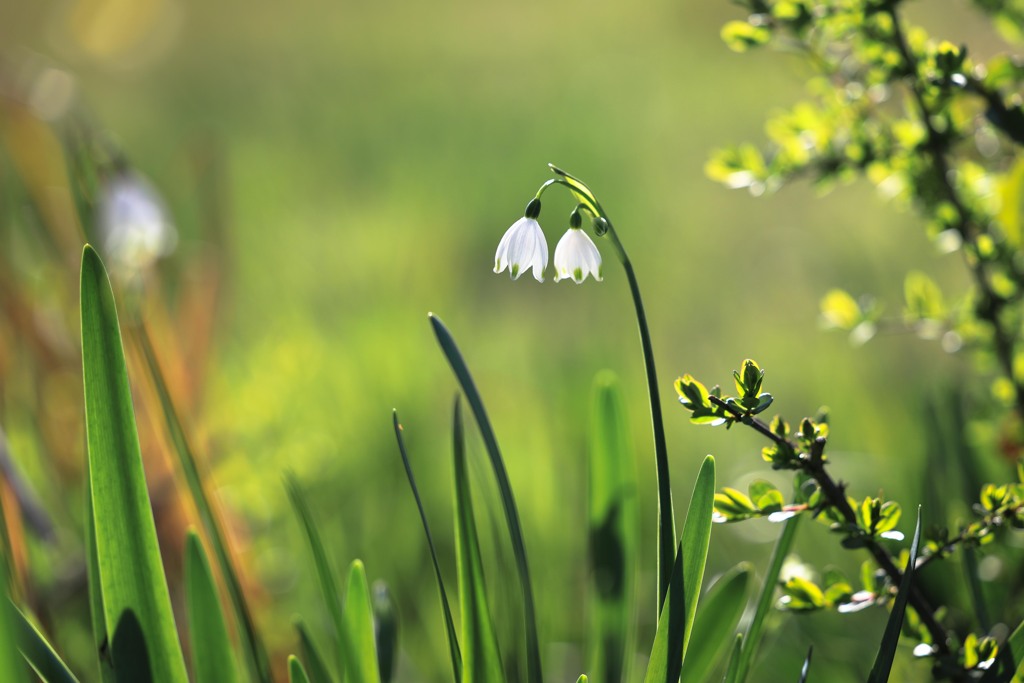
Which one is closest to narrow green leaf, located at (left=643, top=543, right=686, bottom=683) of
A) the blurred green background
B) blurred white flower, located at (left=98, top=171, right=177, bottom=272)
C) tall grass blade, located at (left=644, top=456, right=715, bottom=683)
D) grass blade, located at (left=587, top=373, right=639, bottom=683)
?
tall grass blade, located at (left=644, top=456, right=715, bottom=683)

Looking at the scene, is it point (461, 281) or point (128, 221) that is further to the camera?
point (461, 281)

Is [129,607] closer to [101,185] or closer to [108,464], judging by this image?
[108,464]

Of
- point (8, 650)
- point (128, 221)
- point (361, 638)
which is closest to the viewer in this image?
point (8, 650)

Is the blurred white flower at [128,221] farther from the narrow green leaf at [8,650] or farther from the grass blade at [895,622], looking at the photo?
the grass blade at [895,622]

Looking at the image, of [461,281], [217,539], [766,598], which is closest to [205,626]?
[217,539]

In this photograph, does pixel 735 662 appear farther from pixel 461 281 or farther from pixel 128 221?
pixel 461 281

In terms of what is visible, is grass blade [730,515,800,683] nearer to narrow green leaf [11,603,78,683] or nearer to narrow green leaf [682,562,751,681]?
narrow green leaf [682,562,751,681]

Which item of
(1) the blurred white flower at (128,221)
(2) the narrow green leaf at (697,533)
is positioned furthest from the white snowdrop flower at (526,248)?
(1) the blurred white flower at (128,221)
